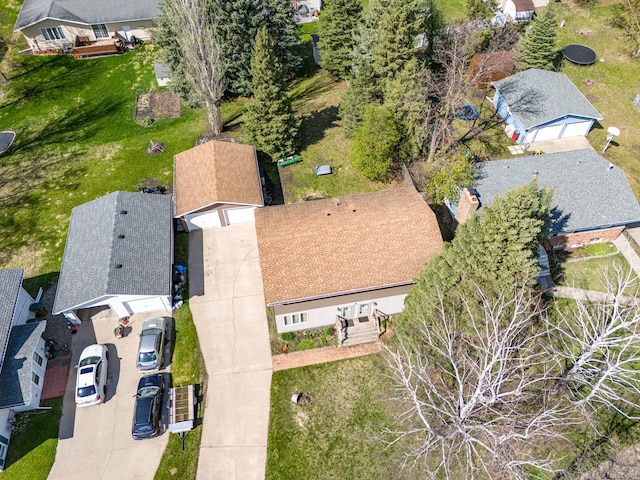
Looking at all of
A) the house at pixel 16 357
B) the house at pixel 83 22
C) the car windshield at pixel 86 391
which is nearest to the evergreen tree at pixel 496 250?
the car windshield at pixel 86 391

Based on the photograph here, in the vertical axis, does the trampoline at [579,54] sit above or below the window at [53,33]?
below

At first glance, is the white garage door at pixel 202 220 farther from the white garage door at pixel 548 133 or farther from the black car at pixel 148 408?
the white garage door at pixel 548 133

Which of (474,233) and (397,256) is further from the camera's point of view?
(397,256)

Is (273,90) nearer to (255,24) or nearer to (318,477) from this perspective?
(255,24)

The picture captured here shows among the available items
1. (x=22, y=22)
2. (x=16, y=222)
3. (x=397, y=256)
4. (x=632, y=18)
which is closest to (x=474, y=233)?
(x=397, y=256)

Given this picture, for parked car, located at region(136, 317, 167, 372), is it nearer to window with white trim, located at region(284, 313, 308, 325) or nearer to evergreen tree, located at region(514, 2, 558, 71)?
window with white trim, located at region(284, 313, 308, 325)

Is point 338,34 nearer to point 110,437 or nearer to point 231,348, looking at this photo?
point 231,348
